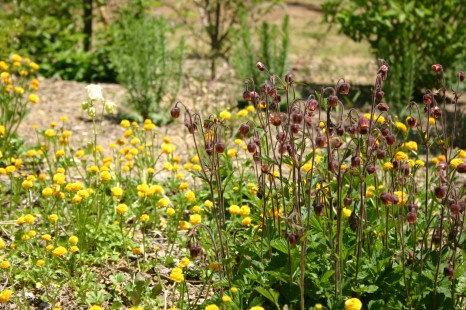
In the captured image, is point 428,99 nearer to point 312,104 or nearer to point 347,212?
point 312,104

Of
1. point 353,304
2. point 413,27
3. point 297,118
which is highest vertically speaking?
point 413,27

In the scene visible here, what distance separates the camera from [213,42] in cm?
821

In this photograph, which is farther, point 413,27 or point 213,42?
point 213,42

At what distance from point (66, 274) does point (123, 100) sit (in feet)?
12.0

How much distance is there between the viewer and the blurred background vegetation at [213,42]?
6520mm

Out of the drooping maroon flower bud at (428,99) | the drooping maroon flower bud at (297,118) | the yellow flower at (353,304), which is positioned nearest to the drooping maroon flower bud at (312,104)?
the drooping maroon flower bud at (297,118)

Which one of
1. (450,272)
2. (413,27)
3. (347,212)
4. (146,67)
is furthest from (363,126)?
(413,27)

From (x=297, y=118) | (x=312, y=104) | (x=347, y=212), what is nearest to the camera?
(x=297, y=118)

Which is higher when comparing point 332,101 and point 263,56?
point 332,101

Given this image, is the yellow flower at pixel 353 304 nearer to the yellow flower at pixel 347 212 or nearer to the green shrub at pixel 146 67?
the yellow flower at pixel 347 212

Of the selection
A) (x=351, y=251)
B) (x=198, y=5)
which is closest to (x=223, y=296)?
(x=351, y=251)

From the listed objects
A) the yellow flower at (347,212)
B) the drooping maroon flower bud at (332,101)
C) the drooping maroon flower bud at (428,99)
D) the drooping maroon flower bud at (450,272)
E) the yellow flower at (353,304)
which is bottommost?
the yellow flower at (353,304)

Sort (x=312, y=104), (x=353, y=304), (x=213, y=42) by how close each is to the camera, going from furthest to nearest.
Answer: (x=213, y=42) → (x=312, y=104) → (x=353, y=304)

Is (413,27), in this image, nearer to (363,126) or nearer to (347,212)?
(347,212)
